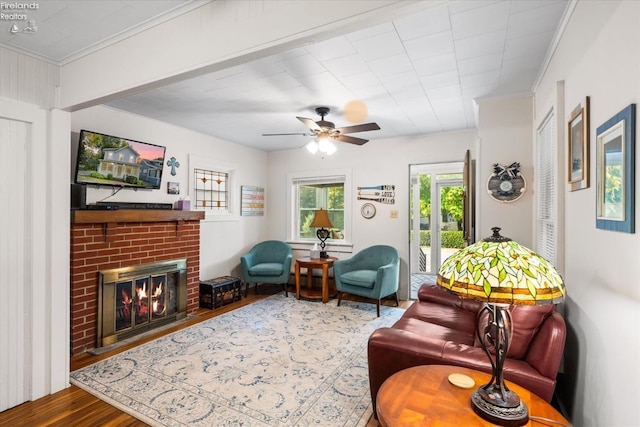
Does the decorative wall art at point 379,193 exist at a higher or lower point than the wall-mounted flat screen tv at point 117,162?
lower

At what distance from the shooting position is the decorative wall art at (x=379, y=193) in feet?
16.3

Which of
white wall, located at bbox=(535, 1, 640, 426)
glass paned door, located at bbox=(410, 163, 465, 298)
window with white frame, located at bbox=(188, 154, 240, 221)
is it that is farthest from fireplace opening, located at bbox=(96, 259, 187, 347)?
glass paned door, located at bbox=(410, 163, 465, 298)

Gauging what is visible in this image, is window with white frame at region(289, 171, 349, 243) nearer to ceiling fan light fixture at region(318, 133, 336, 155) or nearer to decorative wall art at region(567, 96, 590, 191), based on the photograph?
ceiling fan light fixture at region(318, 133, 336, 155)

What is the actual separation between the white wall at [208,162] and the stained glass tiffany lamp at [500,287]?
3631mm

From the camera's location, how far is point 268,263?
5.36 metres

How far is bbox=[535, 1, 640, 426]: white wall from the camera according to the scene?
1109 millimetres

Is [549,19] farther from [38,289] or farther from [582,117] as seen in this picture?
[38,289]

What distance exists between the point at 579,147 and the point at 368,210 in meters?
3.49

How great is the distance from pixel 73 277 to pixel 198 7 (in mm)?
2646

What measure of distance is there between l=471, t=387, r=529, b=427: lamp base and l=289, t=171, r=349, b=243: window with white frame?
4098 mm

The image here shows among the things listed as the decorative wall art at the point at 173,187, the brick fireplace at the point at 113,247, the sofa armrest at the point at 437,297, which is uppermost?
the decorative wall art at the point at 173,187

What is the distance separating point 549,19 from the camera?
1916 mm

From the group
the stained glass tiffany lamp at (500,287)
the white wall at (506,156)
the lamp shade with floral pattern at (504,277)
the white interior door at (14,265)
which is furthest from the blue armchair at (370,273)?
the white interior door at (14,265)

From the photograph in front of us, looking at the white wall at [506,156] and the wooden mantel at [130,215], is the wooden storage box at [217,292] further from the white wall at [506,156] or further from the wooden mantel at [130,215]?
the white wall at [506,156]
